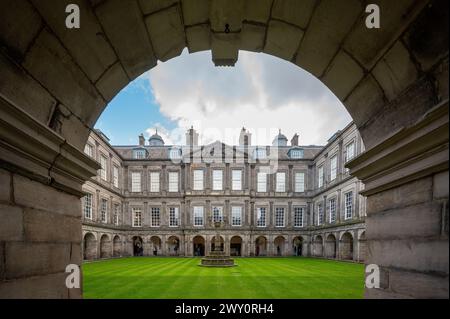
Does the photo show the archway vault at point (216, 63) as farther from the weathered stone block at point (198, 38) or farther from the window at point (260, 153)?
the window at point (260, 153)

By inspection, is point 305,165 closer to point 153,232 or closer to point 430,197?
point 153,232

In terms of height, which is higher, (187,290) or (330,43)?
(330,43)

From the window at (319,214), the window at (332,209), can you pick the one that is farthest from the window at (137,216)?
the window at (332,209)


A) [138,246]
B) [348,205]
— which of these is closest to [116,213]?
[138,246]

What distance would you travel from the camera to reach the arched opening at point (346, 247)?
2486cm

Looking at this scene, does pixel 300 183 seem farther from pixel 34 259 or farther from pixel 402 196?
pixel 34 259

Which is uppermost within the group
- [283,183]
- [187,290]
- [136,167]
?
[136,167]

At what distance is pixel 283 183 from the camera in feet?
114

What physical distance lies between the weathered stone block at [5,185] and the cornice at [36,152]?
48 millimetres

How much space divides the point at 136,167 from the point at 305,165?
21352 millimetres

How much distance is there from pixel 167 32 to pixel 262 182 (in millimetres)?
32781

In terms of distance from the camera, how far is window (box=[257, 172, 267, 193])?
→ 3462 cm

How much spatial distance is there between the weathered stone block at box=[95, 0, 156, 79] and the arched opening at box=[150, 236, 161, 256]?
33.5 m
